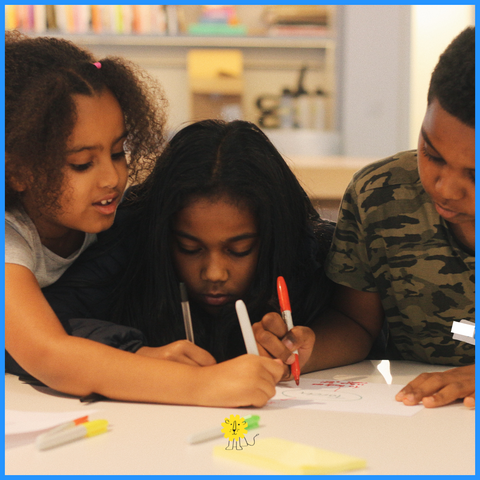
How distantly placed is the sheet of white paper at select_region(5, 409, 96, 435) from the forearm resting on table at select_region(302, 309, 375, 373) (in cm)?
34

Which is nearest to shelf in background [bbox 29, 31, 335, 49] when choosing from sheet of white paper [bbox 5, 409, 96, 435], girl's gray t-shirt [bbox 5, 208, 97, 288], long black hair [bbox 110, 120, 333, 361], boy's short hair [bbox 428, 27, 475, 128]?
long black hair [bbox 110, 120, 333, 361]

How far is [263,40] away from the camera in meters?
3.48

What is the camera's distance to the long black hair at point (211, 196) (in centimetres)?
93

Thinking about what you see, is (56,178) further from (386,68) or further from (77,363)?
(386,68)

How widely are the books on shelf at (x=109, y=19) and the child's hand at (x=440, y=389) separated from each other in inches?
124

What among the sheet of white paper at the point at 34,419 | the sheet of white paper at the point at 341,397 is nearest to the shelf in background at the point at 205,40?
the sheet of white paper at the point at 341,397

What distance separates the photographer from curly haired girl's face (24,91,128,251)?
85cm

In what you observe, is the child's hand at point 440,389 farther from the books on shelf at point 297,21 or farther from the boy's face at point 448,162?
the books on shelf at point 297,21

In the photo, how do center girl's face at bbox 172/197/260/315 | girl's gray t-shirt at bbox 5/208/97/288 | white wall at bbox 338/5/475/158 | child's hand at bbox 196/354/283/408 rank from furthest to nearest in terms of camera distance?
1. white wall at bbox 338/5/475/158
2. center girl's face at bbox 172/197/260/315
3. girl's gray t-shirt at bbox 5/208/97/288
4. child's hand at bbox 196/354/283/408

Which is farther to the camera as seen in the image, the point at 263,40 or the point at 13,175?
the point at 263,40

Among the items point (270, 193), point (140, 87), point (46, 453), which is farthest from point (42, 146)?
point (46, 453)

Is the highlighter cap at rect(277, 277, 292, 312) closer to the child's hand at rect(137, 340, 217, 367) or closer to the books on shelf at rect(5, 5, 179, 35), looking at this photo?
the child's hand at rect(137, 340, 217, 367)

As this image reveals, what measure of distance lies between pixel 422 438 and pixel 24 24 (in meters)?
3.43

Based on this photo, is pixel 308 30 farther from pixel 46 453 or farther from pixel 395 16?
pixel 46 453
